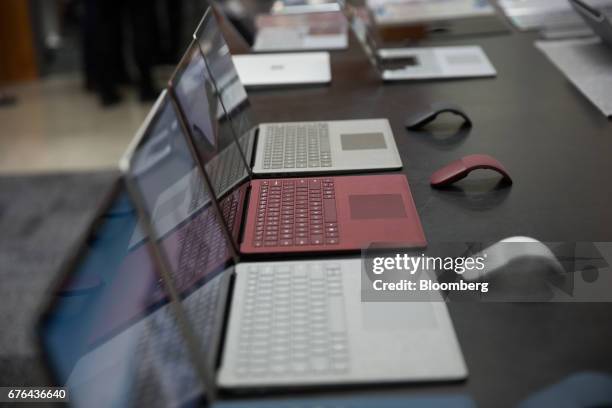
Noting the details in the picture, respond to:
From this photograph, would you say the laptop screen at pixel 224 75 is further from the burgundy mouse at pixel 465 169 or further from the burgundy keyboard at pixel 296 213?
the burgundy mouse at pixel 465 169

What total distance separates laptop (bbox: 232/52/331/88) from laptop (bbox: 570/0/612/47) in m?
0.73

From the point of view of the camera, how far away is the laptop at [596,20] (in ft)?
5.68

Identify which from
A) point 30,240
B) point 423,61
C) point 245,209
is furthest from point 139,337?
point 30,240

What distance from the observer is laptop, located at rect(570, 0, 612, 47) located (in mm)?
1731

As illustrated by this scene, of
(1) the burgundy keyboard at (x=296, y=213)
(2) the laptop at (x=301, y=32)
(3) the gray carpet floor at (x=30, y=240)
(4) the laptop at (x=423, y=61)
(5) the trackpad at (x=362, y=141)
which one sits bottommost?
(3) the gray carpet floor at (x=30, y=240)

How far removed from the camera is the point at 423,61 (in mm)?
1839

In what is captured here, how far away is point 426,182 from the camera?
125 centimetres

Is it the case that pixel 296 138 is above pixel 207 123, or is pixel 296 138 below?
below

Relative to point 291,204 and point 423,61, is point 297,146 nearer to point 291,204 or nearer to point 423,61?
point 291,204

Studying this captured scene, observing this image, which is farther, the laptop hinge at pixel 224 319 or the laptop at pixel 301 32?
the laptop at pixel 301 32

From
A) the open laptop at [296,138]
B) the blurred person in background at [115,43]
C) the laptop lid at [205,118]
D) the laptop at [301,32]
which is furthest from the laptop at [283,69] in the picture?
the blurred person in background at [115,43]

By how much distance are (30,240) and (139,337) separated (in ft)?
5.77

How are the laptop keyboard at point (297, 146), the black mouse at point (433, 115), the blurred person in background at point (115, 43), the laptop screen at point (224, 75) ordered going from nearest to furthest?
the laptop screen at point (224, 75), the laptop keyboard at point (297, 146), the black mouse at point (433, 115), the blurred person in background at point (115, 43)
